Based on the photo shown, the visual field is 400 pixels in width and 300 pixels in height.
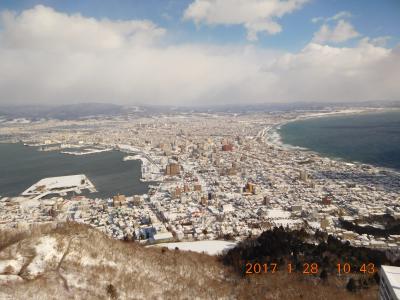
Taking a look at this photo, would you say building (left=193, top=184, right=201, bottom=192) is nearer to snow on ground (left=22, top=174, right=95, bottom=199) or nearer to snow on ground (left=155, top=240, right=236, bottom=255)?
snow on ground (left=22, top=174, right=95, bottom=199)

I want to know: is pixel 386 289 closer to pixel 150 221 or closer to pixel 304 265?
Result: pixel 304 265

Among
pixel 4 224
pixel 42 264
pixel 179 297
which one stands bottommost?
pixel 4 224

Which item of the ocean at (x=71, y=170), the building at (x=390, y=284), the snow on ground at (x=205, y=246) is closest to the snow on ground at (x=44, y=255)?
the snow on ground at (x=205, y=246)

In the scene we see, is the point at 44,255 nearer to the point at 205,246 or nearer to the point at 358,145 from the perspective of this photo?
the point at 205,246

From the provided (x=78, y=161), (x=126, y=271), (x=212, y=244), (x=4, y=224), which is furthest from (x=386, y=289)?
(x=78, y=161)

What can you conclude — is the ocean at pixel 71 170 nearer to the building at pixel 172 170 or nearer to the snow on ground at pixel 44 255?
the building at pixel 172 170
